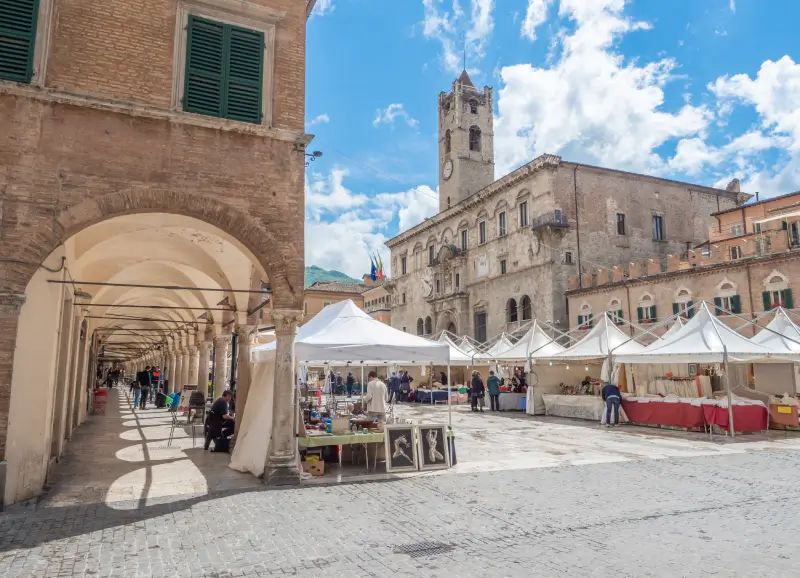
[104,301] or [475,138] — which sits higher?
[475,138]

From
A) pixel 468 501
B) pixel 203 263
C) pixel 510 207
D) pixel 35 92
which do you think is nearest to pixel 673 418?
pixel 468 501

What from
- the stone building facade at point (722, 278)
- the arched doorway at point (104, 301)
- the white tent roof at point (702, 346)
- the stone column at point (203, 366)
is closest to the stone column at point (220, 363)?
the arched doorway at point (104, 301)

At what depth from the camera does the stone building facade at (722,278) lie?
915 inches

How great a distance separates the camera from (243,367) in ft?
A: 41.1

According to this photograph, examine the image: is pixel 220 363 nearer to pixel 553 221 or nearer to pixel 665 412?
pixel 665 412

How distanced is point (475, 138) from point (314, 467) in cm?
4331

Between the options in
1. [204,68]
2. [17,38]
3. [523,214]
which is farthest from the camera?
[523,214]

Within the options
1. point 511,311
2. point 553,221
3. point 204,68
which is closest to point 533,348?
point 553,221

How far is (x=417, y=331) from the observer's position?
4859 cm

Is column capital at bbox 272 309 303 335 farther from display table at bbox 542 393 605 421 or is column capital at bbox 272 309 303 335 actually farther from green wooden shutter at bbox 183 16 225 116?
display table at bbox 542 393 605 421

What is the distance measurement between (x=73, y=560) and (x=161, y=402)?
21.2 m

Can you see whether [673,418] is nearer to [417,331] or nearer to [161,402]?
[161,402]

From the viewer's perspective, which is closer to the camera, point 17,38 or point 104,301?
point 17,38

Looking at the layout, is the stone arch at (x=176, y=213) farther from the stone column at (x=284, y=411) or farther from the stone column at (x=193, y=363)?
the stone column at (x=193, y=363)
